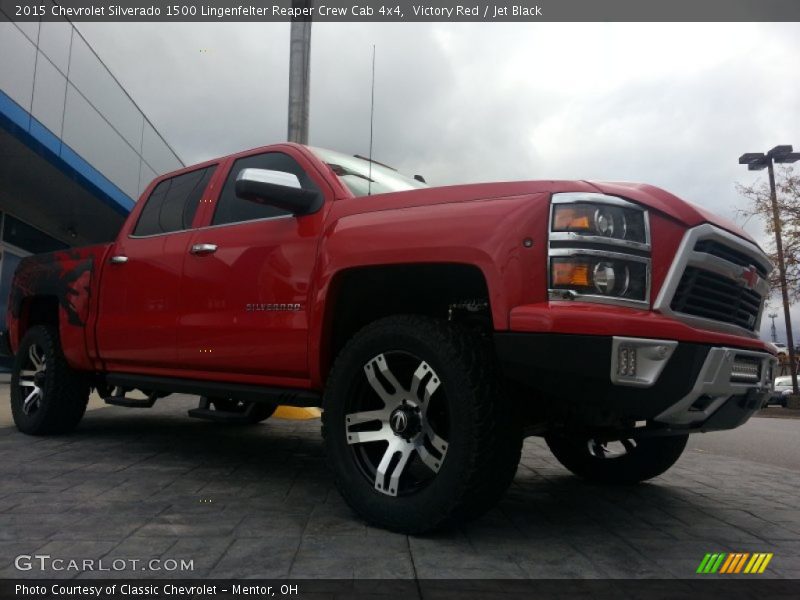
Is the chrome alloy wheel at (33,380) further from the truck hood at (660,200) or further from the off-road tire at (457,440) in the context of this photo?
the truck hood at (660,200)

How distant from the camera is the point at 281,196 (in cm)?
332

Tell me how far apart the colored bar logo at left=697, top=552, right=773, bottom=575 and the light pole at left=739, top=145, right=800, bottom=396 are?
895 inches

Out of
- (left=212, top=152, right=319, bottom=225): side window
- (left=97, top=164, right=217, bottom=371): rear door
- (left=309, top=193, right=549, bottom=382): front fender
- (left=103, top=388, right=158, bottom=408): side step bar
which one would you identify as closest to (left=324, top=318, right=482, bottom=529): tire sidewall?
(left=309, top=193, right=549, bottom=382): front fender

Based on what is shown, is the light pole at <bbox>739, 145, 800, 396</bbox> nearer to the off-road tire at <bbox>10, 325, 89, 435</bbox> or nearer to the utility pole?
the utility pole

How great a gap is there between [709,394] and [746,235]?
3.36ft

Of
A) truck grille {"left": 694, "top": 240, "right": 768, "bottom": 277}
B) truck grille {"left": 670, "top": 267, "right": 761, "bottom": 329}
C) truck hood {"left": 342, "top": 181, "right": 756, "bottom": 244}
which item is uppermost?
truck hood {"left": 342, "top": 181, "right": 756, "bottom": 244}

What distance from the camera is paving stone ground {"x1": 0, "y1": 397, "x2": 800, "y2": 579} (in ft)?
8.18

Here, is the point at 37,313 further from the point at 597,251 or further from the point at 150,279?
the point at 597,251

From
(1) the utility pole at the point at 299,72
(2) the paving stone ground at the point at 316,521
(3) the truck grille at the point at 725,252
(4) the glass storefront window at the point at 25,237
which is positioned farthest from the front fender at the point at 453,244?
(4) the glass storefront window at the point at 25,237

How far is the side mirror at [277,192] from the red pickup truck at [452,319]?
0.04ft

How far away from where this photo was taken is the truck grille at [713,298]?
2637 millimetres

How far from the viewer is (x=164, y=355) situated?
13.7ft
